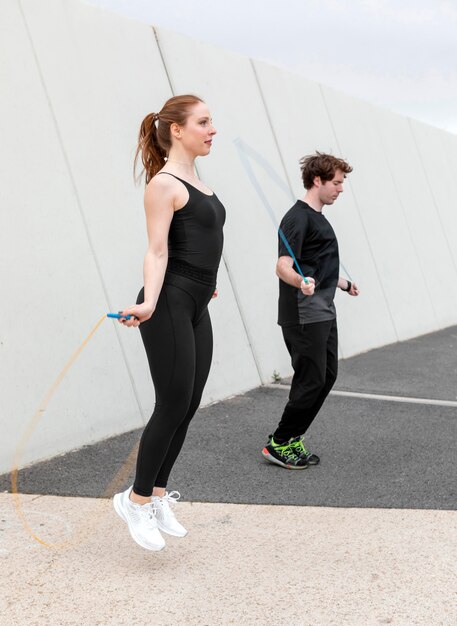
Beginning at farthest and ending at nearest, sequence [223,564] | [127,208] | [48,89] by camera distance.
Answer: [127,208] → [48,89] → [223,564]

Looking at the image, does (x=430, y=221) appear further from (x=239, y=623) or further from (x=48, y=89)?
(x=239, y=623)

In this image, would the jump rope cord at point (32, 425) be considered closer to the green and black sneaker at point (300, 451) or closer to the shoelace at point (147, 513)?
the shoelace at point (147, 513)

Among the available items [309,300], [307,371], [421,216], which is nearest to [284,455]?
[307,371]

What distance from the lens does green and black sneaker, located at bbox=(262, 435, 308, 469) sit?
169 inches

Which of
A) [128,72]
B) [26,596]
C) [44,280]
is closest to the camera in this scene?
[26,596]

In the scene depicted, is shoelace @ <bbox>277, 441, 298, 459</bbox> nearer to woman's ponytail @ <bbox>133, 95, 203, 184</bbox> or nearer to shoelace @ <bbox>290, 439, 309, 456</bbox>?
shoelace @ <bbox>290, 439, 309, 456</bbox>

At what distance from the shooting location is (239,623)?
2.53 meters

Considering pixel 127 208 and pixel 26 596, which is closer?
pixel 26 596

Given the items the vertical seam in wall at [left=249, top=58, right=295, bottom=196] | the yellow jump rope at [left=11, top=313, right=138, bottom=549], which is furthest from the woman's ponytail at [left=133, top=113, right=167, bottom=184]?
the vertical seam in wall at [left=249, top=58, right=295, bottom=196]

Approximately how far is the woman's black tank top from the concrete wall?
182cm

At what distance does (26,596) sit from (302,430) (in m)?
2.00

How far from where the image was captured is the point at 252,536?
3312 millimetres

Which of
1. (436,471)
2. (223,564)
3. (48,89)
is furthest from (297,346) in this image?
(48,89)

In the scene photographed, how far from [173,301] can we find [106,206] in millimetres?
2552
